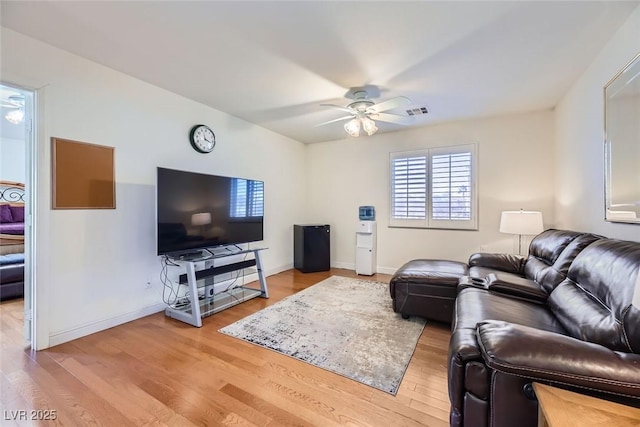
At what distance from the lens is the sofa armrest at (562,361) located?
3.04 feet

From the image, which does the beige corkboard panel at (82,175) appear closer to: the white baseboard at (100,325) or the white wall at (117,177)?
the white wall at (117,177)

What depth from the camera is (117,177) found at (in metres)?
2.68

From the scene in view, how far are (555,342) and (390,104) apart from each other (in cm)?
237

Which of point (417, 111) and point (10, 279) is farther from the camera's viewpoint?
point (417, 111)

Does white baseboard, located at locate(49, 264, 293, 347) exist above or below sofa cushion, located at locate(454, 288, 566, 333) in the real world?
below

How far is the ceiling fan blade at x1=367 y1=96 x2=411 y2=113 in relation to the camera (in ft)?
8.53

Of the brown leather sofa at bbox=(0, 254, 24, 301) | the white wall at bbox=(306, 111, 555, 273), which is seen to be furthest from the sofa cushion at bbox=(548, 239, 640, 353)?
the brown leather sofa at bbox=(0, 254, 24, 301)

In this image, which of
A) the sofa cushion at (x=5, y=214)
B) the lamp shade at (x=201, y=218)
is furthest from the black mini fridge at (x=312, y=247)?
the sofa cushion at (x=5, y=214)

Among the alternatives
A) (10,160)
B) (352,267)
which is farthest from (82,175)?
(10,160)

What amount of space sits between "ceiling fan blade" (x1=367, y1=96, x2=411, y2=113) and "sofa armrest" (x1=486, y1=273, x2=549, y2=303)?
6.02 ft

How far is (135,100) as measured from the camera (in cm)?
282

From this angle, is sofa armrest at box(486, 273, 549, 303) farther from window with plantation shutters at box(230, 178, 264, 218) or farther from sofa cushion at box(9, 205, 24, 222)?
sofa cushion at box(9, 205, 24, 222)

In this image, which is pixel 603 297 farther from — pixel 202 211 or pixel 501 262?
pixel 202 211

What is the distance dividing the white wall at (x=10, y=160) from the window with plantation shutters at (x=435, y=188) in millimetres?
7771
